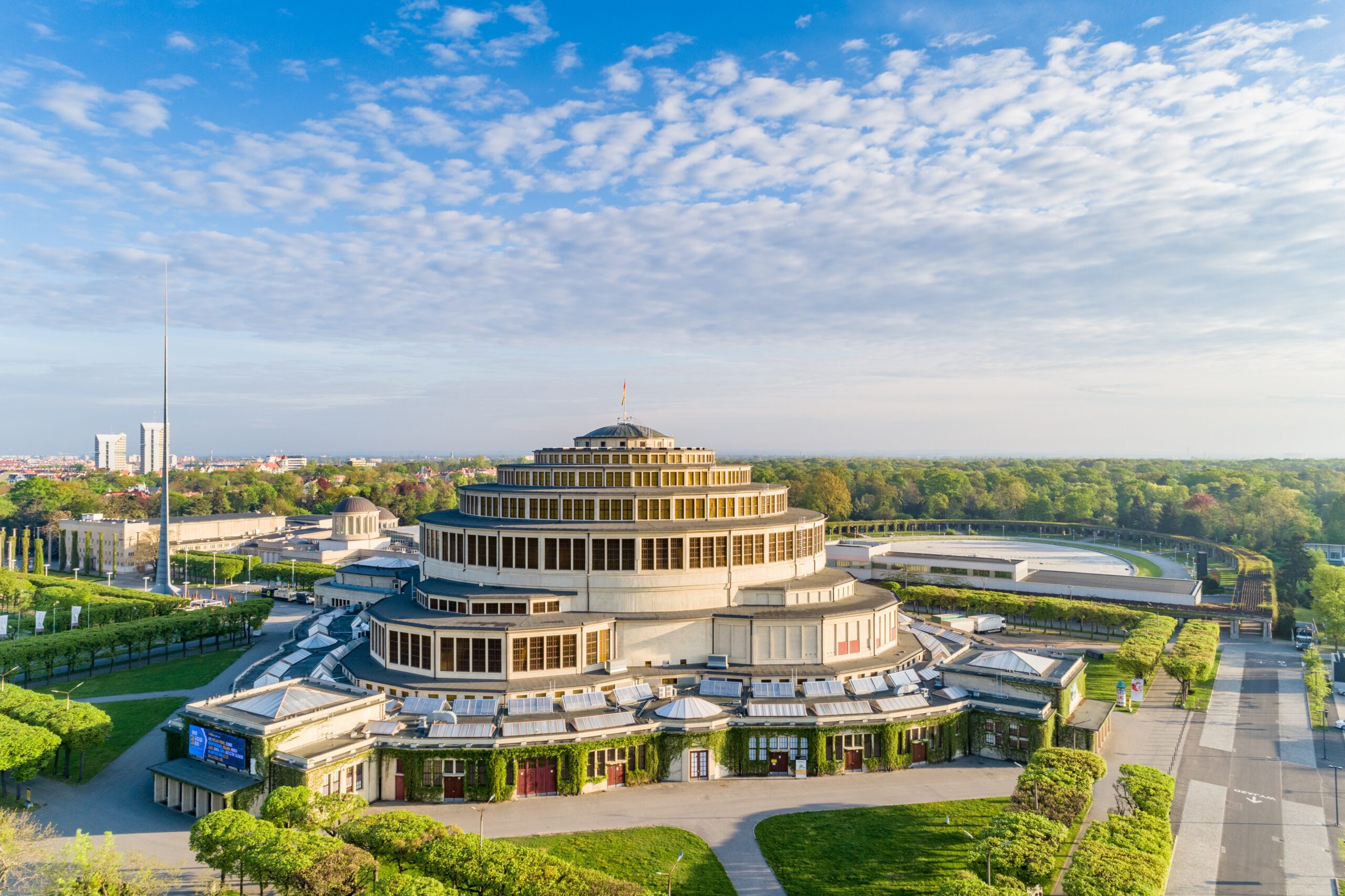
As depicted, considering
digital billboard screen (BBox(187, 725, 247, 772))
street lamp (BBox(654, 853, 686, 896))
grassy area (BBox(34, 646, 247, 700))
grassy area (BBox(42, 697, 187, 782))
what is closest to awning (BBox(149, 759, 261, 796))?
digital billboard screen (BBox(187, 725, 247, 772))

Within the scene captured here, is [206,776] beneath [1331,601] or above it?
beneath

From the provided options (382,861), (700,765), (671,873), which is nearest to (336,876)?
(382,861)

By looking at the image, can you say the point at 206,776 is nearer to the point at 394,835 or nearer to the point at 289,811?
the point at 289,811

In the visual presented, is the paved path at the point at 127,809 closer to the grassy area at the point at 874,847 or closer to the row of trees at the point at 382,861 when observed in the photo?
the row of trees at the point at 382,861

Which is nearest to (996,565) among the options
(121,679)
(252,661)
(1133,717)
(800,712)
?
(1133,717)

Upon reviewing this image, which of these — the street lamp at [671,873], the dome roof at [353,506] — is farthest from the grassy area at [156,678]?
the dome roof at [353,506]

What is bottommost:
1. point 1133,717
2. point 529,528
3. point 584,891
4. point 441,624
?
point 1133,717

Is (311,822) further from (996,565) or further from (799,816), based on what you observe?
(996,565)
